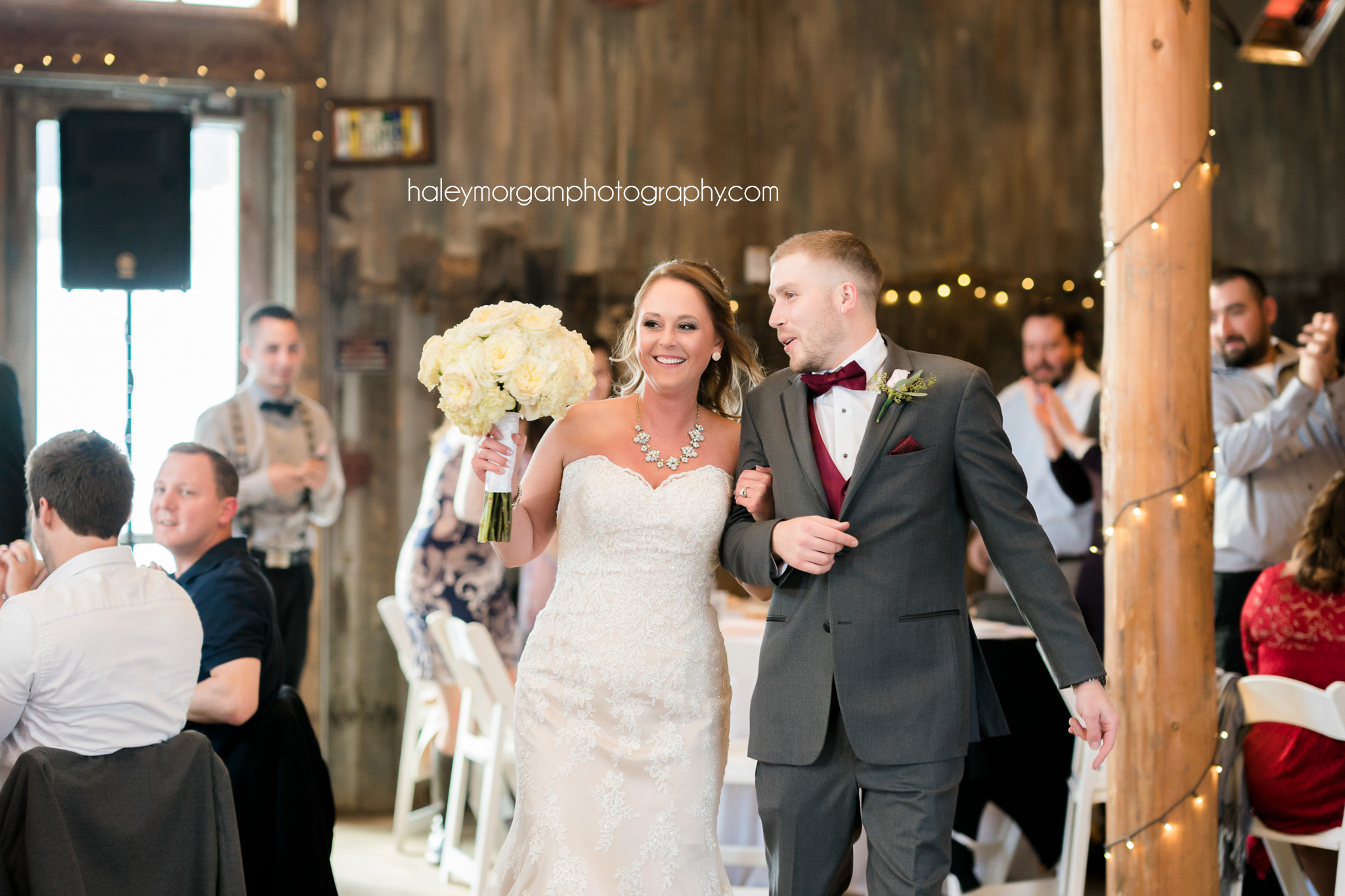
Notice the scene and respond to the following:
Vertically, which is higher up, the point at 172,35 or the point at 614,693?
the point at 172,35

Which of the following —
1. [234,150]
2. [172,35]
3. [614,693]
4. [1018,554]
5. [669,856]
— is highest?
[172,35]

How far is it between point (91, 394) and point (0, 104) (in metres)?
1.35

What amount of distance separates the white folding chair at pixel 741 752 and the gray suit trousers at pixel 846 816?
135cm

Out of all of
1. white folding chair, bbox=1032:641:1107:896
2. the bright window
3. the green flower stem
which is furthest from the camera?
the bright window

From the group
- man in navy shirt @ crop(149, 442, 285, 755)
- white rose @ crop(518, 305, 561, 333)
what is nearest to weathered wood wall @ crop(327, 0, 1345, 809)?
man in navy shirt @ crop(149, 442, 285, 755)

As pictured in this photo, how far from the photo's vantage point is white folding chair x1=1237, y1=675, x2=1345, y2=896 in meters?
2.98

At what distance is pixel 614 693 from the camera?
8.74ft

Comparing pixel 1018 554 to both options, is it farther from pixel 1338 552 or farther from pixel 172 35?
pixel 172 35

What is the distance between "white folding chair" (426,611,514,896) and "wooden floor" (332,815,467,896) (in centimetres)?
9

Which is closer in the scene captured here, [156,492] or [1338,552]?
[156,492]

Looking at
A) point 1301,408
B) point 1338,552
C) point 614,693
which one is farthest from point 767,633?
point 1301,408

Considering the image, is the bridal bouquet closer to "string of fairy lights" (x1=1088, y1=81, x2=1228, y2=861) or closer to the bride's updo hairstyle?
the bride's updo hairstyle

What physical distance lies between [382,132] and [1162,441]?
3934 millimetres

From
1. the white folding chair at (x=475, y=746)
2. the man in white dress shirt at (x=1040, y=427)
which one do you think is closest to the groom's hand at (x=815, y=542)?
the white folding chair at (x=475, y=746)
